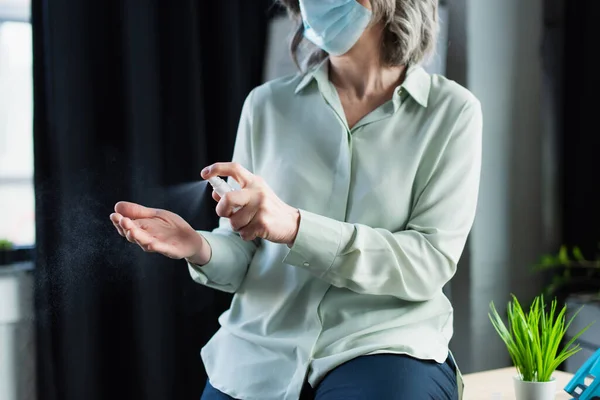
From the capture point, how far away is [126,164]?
1619 mm

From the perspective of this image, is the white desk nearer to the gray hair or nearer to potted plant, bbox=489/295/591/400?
potted plant, bbox=489/295/591/400

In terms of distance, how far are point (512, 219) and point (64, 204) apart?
1.44 metres

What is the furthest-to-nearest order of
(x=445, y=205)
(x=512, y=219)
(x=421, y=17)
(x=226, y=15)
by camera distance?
(x=512, y=219)
(x=226, y=15)
(x=421, y=17)
(x=445, y=205)

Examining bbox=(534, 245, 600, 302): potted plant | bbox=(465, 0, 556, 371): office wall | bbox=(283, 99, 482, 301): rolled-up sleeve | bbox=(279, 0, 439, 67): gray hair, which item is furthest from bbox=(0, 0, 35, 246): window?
bbox=(534, 245, 600, 302): potted plant

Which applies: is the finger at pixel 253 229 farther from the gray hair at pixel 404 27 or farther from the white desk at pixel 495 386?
the white desk at pixel 495 386

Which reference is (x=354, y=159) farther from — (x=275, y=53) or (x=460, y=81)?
(x=460, y=81)

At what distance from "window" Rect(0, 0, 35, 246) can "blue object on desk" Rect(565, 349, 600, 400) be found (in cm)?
116

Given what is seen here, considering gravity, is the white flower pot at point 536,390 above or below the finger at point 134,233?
below

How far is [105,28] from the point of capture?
159 cm

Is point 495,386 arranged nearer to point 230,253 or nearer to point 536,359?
point 536,359

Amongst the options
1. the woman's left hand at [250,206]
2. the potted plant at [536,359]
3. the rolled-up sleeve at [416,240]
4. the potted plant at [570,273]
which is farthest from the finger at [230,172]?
the potted plant at [570,273]

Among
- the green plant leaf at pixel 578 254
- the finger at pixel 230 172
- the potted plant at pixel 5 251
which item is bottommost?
the green plant leaf at pixel 578 254

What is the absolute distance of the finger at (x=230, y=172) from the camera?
106 cm

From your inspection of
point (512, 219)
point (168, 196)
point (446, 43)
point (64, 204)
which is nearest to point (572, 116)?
point (512, 219)
